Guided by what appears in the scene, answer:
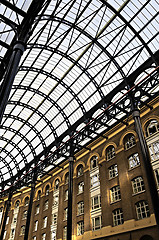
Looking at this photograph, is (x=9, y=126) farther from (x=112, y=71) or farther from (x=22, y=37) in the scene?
(x=22, y=37)

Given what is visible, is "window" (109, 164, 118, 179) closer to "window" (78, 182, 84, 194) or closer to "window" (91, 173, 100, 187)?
"window" (91, 173, 100, 187)

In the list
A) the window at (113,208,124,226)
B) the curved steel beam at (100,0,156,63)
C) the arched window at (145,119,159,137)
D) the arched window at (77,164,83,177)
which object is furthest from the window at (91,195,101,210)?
the curved steel beam at (100,0,156,63)

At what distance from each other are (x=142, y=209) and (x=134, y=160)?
508cm

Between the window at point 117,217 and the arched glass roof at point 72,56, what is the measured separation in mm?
10624

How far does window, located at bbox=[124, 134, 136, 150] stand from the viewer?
24.4m

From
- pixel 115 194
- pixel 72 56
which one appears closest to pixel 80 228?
pixel 115 194

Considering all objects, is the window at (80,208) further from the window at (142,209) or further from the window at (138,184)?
the window at (142,209)

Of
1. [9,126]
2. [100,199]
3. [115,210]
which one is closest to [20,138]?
[9,126]

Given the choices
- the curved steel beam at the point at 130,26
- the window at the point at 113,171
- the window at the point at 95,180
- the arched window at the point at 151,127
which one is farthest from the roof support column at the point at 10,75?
the window at the point at 95,180

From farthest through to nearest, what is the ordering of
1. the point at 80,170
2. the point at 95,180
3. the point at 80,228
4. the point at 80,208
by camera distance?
1. the point at 80,170
2. the point at 80,208
3. the point at 95,180
4. the point at 80,228

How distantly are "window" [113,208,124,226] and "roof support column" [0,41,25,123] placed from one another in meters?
18.0

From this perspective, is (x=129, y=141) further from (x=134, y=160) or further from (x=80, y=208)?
(x=80, y=208)

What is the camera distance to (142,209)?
20.1 meters

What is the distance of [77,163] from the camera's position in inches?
1247
